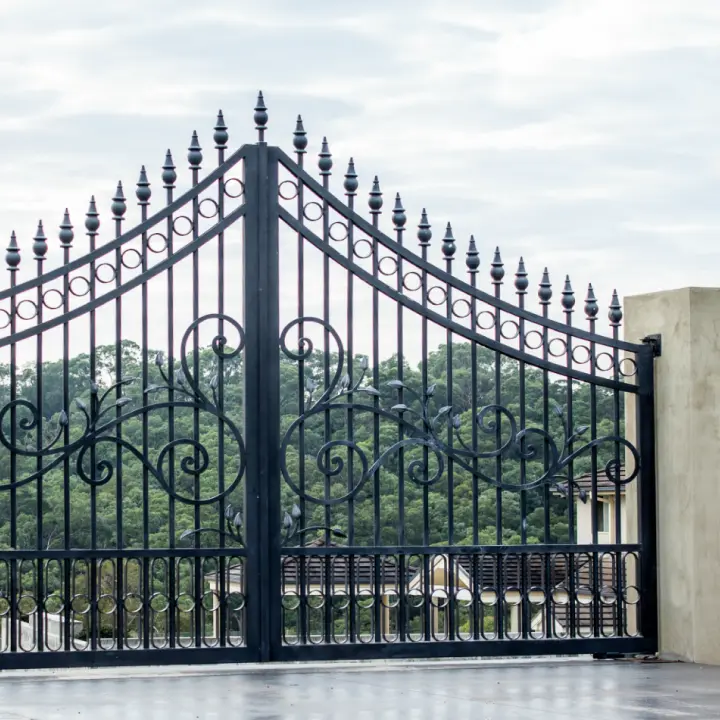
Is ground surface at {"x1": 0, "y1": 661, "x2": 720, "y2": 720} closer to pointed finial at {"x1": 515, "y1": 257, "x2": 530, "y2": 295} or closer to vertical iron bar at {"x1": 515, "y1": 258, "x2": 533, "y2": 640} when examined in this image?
vertical iron bar at {"x1": 515, "y1": 258, "x2": 533, "y2": 640}

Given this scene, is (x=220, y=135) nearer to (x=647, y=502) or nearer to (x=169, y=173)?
(x=169, y=173)

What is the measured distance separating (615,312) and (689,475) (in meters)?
1.13

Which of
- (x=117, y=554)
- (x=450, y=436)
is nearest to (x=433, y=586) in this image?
(x=450, y=436)

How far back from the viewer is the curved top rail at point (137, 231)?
7322 mm

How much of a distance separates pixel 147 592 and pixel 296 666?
1003 millimetres

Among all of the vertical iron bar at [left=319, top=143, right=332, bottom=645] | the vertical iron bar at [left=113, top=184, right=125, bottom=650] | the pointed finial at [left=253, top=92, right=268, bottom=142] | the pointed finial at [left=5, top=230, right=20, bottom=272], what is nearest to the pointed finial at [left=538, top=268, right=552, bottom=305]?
the vertical iron bar at [left=319, top=143, right=332, bottom=645]

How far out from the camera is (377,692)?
6641mm

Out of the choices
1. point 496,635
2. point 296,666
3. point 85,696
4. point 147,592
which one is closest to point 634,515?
point 496,635

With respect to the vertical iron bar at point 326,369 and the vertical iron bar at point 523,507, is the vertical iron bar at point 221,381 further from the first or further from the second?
the vertical iron bar at point 523,507

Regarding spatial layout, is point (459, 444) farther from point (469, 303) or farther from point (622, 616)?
point (622, 616)

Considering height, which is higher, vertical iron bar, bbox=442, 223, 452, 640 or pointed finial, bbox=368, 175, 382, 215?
pointed finial, bbox=368, 175, 382, 215

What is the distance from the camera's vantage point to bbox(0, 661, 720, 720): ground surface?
6004mm

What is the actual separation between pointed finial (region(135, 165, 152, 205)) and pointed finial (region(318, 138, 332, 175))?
103cm

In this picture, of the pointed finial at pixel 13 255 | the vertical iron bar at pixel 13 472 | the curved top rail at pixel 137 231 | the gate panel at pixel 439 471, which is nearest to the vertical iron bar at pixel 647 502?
the gate panel at pixel 439 471
